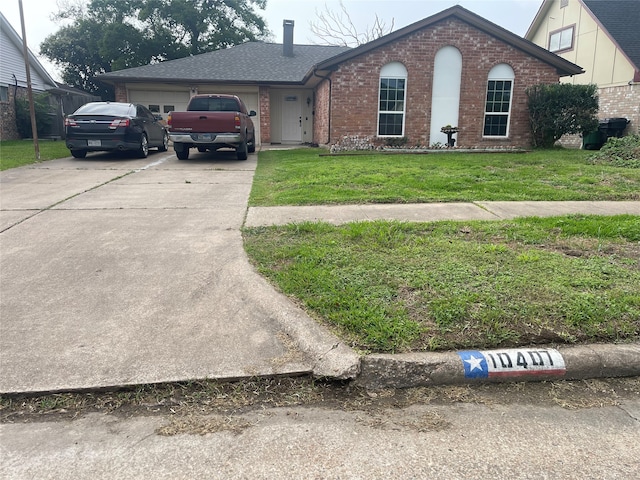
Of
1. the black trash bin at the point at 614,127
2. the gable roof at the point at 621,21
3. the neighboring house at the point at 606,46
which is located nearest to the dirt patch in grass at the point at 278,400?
the black trash bin at the point at 614,127

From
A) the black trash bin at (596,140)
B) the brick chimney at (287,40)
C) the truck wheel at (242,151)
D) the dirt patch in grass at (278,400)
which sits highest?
the brick chimney at (287,40)

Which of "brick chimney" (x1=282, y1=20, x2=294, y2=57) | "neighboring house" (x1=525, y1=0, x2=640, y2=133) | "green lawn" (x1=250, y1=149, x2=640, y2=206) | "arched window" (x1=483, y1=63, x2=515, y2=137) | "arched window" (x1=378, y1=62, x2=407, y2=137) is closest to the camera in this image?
"green lawn" (x1=250, y1=149, x2=640, y2=206)

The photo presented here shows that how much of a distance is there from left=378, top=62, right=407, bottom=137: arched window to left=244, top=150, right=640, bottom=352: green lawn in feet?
31.4

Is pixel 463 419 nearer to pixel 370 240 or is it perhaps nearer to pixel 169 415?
pixel 169 415

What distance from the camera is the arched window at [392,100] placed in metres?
16.4

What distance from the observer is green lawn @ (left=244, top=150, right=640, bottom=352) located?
325 centimetres

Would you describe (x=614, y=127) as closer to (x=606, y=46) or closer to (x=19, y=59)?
(x=606, y=46)

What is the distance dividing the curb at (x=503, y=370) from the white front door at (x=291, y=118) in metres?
21.3

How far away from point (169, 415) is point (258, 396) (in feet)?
1.66

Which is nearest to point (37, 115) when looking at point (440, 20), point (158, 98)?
point (158, 98)

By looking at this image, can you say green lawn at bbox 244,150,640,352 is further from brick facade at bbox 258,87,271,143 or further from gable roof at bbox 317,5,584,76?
brick facade at bbox 258,87,271,143

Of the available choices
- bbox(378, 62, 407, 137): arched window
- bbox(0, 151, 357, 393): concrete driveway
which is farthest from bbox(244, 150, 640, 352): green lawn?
bbox(378, 62, 407, 137): arched window

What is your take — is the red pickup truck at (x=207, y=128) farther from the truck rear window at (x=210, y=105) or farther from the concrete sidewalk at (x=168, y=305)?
the concrete sidewalk at (x=168, y=305)

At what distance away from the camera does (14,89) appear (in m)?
24.7
